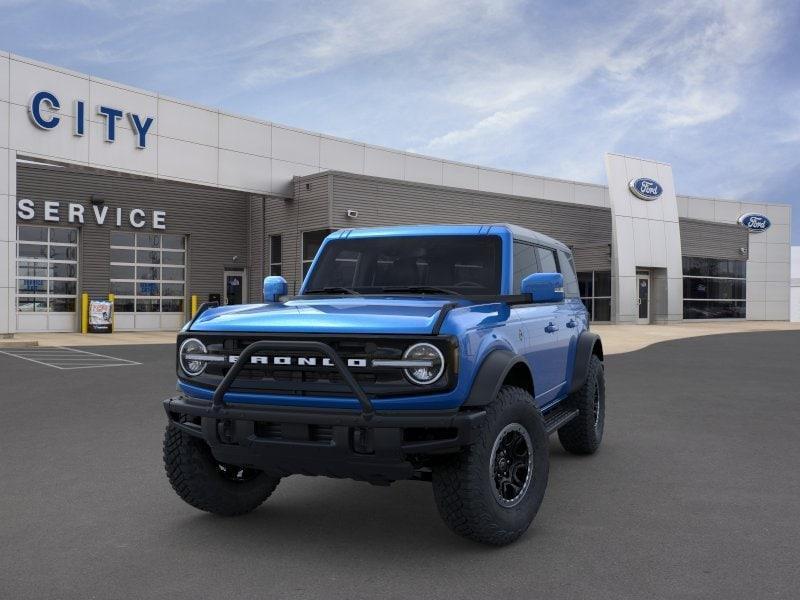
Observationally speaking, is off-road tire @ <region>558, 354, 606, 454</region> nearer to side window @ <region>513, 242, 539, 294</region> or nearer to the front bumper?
side window @ <region>513, 242, 539, 294</region>

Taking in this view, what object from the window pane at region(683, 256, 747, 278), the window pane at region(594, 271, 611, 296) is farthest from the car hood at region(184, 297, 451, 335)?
the window pane at region(683, 256, 747, 278)

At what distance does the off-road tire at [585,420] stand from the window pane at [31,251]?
24.3m

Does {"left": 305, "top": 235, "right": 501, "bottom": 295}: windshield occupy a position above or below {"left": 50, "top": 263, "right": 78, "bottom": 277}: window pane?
below

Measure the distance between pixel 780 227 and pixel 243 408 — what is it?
4998 cm

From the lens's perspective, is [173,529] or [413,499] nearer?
[173,529]

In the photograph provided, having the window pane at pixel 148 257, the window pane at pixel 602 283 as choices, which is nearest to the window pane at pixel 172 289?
the window pane at pixel 148 257

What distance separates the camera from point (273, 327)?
410 cm

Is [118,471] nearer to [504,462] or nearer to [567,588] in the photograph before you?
[504,462]

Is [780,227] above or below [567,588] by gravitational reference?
above

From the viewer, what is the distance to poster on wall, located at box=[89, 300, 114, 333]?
1047 inches

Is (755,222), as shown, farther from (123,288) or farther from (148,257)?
(123,288)

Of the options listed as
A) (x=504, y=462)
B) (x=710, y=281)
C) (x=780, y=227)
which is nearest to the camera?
(x=504, y=462)

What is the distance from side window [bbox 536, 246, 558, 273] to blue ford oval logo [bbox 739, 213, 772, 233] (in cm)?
4441

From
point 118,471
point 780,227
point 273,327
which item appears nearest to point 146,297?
point 118,471
